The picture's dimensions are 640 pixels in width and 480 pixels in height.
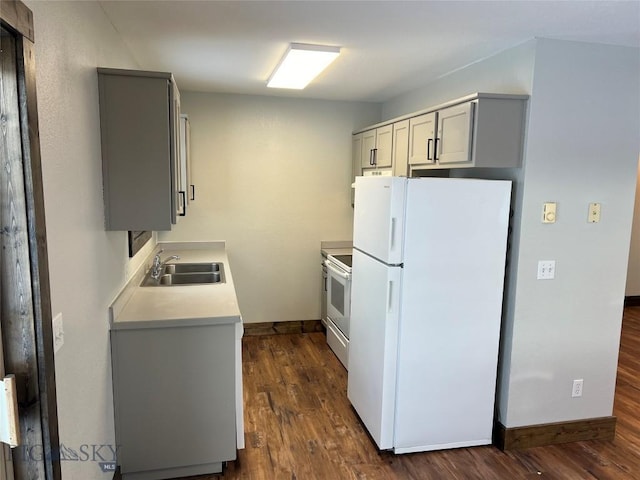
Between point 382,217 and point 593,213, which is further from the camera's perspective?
point 593,213

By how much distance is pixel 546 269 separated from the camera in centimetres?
271

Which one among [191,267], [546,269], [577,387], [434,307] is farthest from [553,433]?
[191,267]

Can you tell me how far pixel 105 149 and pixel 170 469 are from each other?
1722mm

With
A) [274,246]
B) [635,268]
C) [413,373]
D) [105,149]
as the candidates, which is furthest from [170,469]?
[635,268]

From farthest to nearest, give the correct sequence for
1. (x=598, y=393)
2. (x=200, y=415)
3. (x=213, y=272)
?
1. (x=213, y=272)
2. (x=598, y=393)
3. (x=200, y=415)

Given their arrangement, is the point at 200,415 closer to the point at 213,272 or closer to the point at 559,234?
the point at 213,272

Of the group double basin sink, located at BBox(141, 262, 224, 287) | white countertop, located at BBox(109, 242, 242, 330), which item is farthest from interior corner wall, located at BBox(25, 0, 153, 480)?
double basin sink, located at BBox(141, 262, 224, 287)

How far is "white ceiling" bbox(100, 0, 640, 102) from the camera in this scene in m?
2.09

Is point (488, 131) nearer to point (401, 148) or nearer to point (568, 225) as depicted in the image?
point (568, 225)

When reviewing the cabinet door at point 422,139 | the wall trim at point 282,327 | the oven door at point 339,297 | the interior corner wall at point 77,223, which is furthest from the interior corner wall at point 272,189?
the interior corner wall at point 77,223

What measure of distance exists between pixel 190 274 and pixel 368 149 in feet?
6.61

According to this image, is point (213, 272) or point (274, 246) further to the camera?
point (274, 246)

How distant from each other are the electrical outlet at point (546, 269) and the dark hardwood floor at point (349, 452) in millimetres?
1088

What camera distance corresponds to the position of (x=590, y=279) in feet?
9.14
